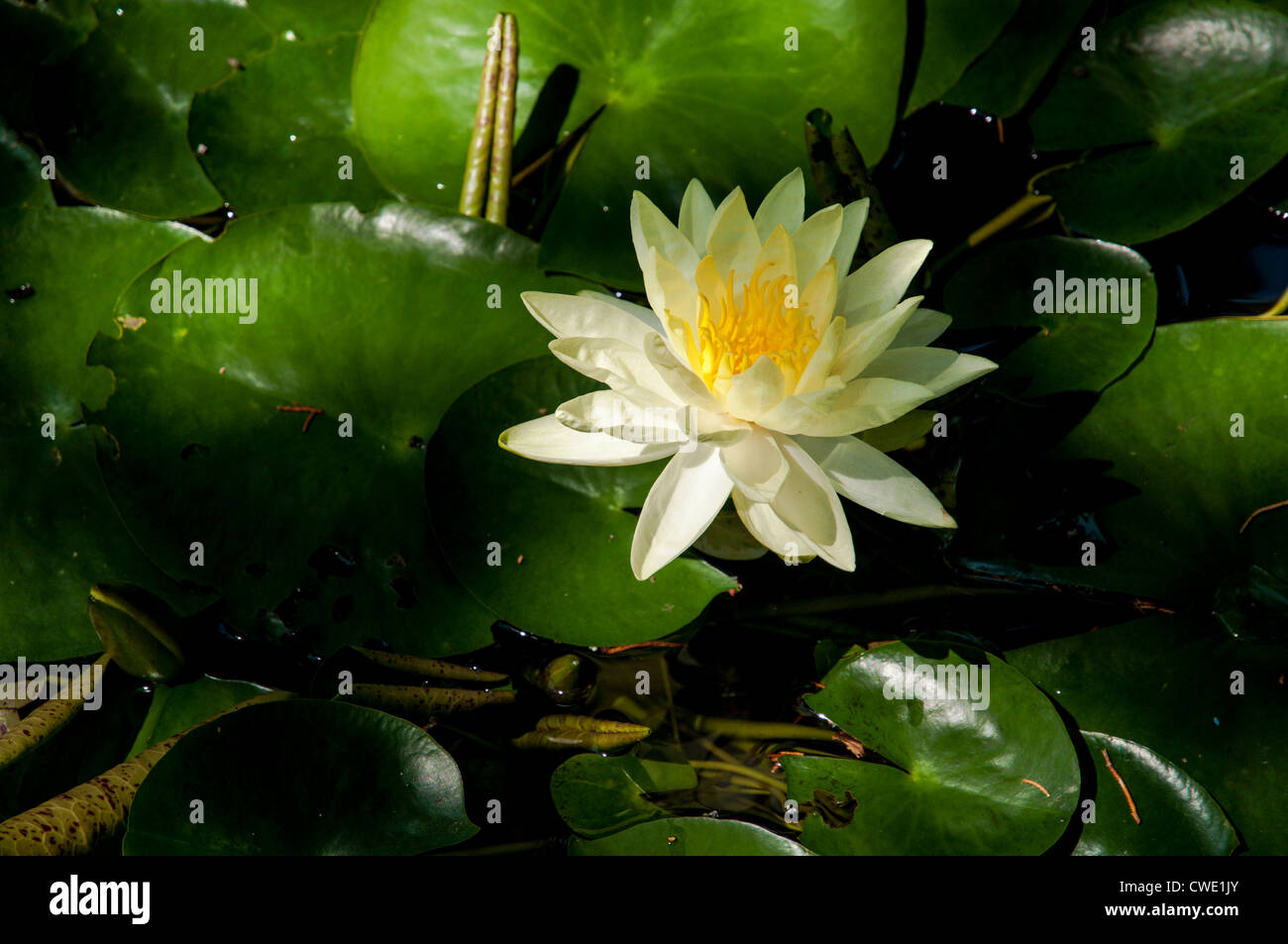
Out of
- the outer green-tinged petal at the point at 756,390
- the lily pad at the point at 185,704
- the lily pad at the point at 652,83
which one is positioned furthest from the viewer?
the lily pad at the point at 652,83

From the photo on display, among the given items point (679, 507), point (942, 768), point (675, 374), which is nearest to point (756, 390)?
point (675, 374)

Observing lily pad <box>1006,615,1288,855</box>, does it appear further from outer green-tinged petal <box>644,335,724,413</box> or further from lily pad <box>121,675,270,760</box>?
lily pad <box>121,675,270,760</box>

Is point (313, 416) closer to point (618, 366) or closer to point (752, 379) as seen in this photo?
point (618, 366)

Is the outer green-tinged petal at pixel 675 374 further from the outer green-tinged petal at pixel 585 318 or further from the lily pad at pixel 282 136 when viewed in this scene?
the lily pad at pixel 282 136

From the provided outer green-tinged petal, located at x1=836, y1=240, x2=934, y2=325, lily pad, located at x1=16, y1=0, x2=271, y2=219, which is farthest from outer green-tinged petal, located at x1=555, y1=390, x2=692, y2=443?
lily pad, located at x1=16, y1=0, x2=271, y2=219

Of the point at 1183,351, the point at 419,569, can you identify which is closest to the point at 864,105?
the point at 1183,351

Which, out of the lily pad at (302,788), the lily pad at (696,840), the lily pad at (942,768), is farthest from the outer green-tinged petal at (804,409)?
the lily pad at (302,788)
